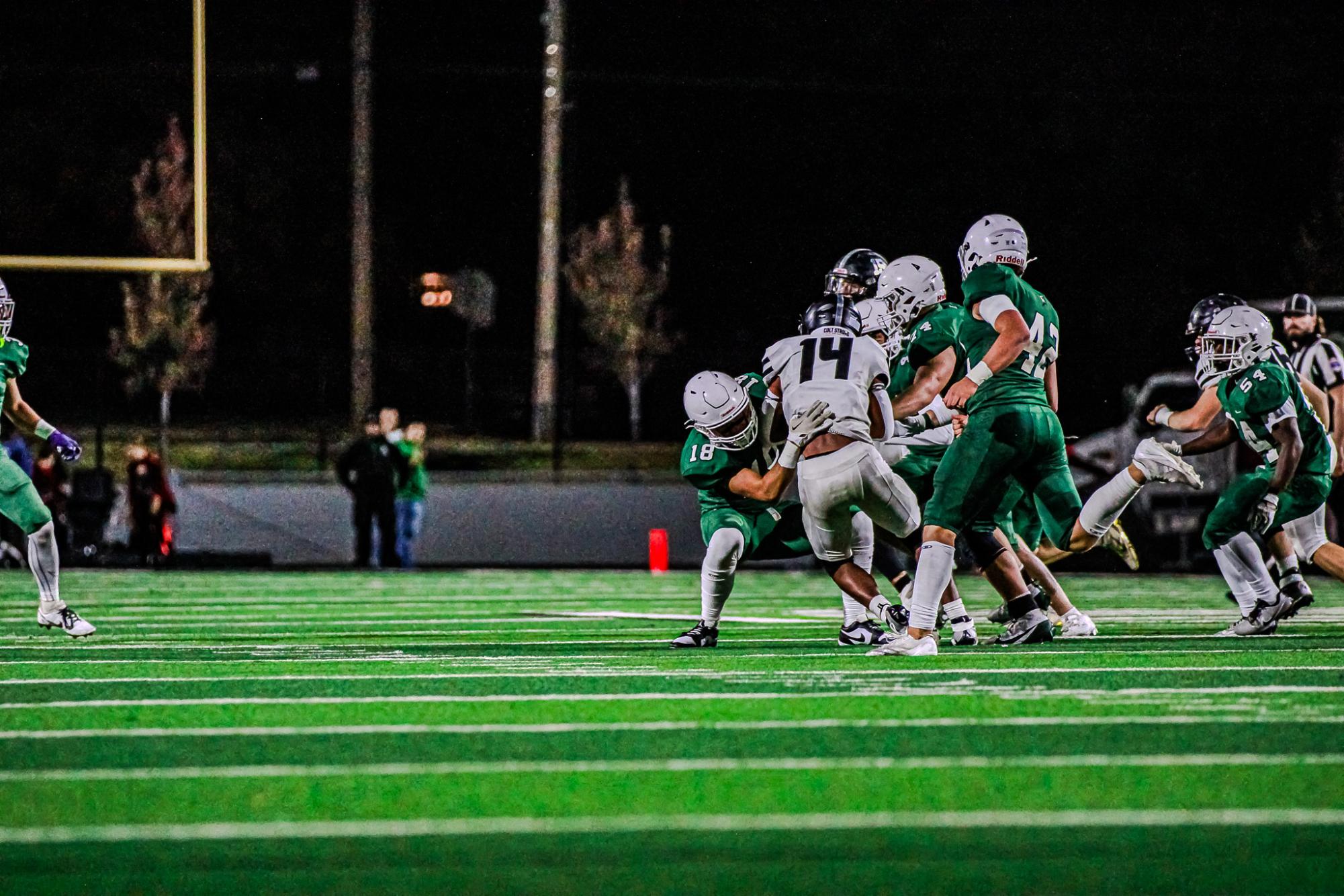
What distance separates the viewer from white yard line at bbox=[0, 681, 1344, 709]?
21.9 feet

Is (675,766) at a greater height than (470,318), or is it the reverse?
(470,318)

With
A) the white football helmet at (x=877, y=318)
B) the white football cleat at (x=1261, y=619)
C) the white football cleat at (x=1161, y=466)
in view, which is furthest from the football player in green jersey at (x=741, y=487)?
the white football cleat at (x=1261, y=619)

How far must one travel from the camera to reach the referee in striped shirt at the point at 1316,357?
37.0 feet

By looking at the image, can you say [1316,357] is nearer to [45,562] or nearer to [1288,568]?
[1288,568]

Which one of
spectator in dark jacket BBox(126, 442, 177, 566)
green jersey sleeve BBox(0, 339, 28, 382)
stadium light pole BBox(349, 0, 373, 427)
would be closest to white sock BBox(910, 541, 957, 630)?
green jersey sleeve BBox(0, 339, 28, 382)

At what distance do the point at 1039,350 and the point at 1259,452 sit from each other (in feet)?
5.87

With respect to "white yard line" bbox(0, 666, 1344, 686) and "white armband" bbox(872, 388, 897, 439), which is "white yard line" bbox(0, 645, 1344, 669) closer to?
"white yard line" bbox(0, 666, 1344, 686)

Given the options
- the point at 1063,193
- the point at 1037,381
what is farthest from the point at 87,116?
the point at 1063,193

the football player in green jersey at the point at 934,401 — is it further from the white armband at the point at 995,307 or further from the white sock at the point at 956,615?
the white armband at the point at 995,307

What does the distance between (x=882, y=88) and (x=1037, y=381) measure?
23429 millimetres

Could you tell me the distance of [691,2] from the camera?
39.5 m

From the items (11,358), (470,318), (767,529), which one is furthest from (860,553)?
(470,318)

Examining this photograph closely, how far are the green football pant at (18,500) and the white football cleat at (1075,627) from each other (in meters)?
4.89

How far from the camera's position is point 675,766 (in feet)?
17.2
